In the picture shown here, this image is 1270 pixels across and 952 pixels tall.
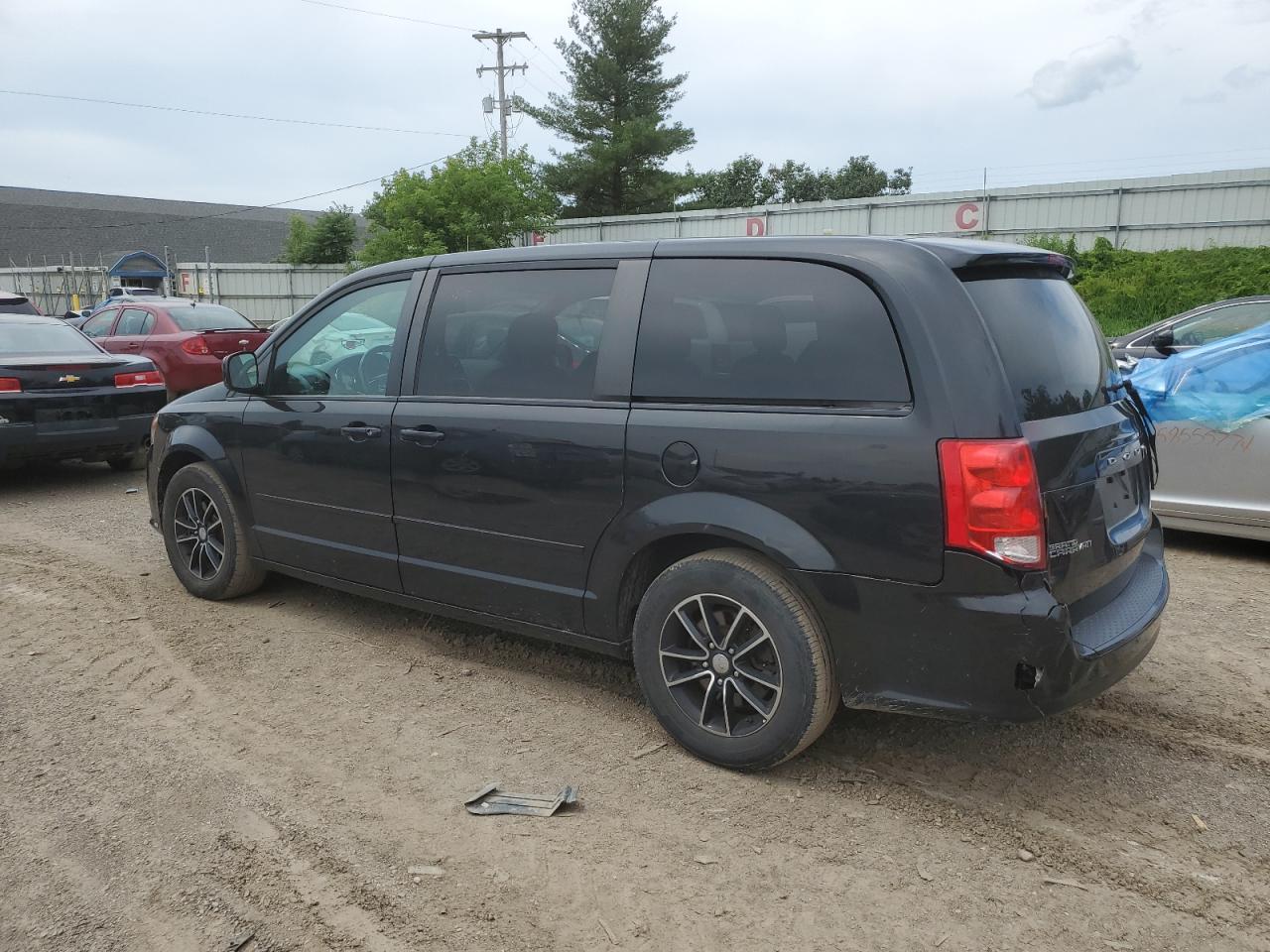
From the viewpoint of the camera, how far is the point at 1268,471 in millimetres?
5688

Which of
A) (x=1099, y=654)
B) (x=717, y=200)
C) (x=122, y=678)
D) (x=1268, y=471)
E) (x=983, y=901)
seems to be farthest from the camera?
(x=717, y=200)

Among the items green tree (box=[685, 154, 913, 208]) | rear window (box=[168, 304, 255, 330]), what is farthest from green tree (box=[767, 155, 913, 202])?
rear window (box=[168, 304, 255, 330])

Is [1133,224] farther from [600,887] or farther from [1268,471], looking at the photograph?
[600,887]

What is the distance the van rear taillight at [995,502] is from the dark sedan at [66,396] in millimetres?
7996

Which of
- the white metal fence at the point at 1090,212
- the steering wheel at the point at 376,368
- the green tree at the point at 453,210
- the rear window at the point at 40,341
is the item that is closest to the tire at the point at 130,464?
the rear window at the point at 40,341

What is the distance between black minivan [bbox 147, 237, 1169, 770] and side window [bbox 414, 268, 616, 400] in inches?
0.5

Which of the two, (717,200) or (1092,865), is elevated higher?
(717,200)

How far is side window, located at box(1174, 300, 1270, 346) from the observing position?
8211mm

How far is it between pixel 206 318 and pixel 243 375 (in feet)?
33.3

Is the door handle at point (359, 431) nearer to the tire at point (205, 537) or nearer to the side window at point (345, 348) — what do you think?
the side window at point (345, 348)

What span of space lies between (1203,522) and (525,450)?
14.7ft

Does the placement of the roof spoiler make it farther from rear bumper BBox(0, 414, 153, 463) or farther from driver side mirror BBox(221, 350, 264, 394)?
rear bumper BBox(0, 414, 153, 463)

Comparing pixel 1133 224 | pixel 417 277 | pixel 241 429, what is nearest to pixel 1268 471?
pixel 417 277

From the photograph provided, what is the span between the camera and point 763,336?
3299mm
